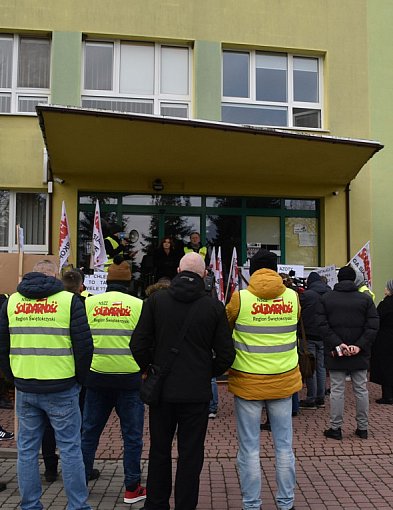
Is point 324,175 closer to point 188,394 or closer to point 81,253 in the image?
point 81,253

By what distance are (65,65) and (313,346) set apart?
737 cm

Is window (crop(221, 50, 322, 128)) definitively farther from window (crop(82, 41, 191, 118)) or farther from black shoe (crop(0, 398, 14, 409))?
black shoe (crop(0, 398, 14, 409))

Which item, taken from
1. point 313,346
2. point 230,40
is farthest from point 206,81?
point 313,346

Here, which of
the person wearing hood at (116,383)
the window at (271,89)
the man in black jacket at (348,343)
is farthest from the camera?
the window at (271,89)

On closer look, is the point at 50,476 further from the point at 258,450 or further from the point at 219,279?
the point at 219,279

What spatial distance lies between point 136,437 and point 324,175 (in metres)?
7.59

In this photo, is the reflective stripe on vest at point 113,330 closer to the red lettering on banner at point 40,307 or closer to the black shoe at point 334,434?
the red lettering on banner at point 40,307

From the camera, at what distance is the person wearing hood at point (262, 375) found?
4246 mm

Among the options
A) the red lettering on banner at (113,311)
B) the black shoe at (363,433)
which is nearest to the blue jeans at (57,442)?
the red lettering on banner at (113,311)

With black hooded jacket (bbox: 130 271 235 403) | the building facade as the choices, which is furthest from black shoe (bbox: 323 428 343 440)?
the building facade

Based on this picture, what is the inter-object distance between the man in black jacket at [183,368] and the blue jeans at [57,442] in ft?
1.77

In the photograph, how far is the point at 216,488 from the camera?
16.5ft

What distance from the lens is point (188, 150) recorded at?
9703mm

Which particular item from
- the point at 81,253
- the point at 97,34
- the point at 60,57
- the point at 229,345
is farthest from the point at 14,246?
the point at 229,345
